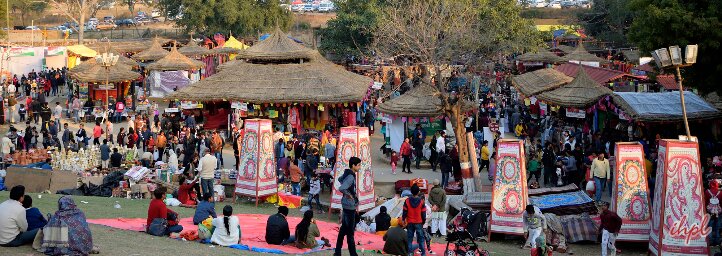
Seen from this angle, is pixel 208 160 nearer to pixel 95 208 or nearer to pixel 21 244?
pixel 95 208

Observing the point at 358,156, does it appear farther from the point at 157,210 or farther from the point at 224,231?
the point at 157,210

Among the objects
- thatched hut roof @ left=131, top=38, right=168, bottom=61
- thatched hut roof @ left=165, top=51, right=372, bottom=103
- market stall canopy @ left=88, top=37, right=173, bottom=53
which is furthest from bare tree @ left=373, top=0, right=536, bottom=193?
market stall canopy @ left=88, top=37, right=173, bottom=53

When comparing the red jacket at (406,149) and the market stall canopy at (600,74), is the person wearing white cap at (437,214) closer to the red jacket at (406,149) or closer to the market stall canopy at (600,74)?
the red jacket at (406,149)

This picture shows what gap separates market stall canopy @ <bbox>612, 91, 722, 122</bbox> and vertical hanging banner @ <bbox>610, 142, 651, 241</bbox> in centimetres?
777

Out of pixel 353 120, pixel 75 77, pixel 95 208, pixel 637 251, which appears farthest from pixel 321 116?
pixel 637 251

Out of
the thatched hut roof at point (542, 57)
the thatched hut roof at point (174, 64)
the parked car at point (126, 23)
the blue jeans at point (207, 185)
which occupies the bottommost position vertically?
the parked car at point (126, 23)

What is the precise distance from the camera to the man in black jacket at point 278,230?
50.8 ft

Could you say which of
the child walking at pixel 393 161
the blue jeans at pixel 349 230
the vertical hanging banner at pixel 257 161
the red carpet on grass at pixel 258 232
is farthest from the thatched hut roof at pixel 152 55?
the blue jeans at pixel 349 230

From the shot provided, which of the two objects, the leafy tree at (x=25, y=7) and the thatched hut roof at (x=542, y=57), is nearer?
the thatched hut roof at (x=542, y=57)

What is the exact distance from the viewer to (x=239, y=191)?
21.0 metres

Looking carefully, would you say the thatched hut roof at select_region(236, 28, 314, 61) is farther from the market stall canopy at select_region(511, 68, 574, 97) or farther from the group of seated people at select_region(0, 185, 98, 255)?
the group of seated people at select_region(0, 185, 98, 255)

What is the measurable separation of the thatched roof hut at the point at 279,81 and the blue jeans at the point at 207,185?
11.2 metres

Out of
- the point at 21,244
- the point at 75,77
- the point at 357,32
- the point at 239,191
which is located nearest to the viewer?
the point at 21,244

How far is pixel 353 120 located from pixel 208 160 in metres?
13.2
